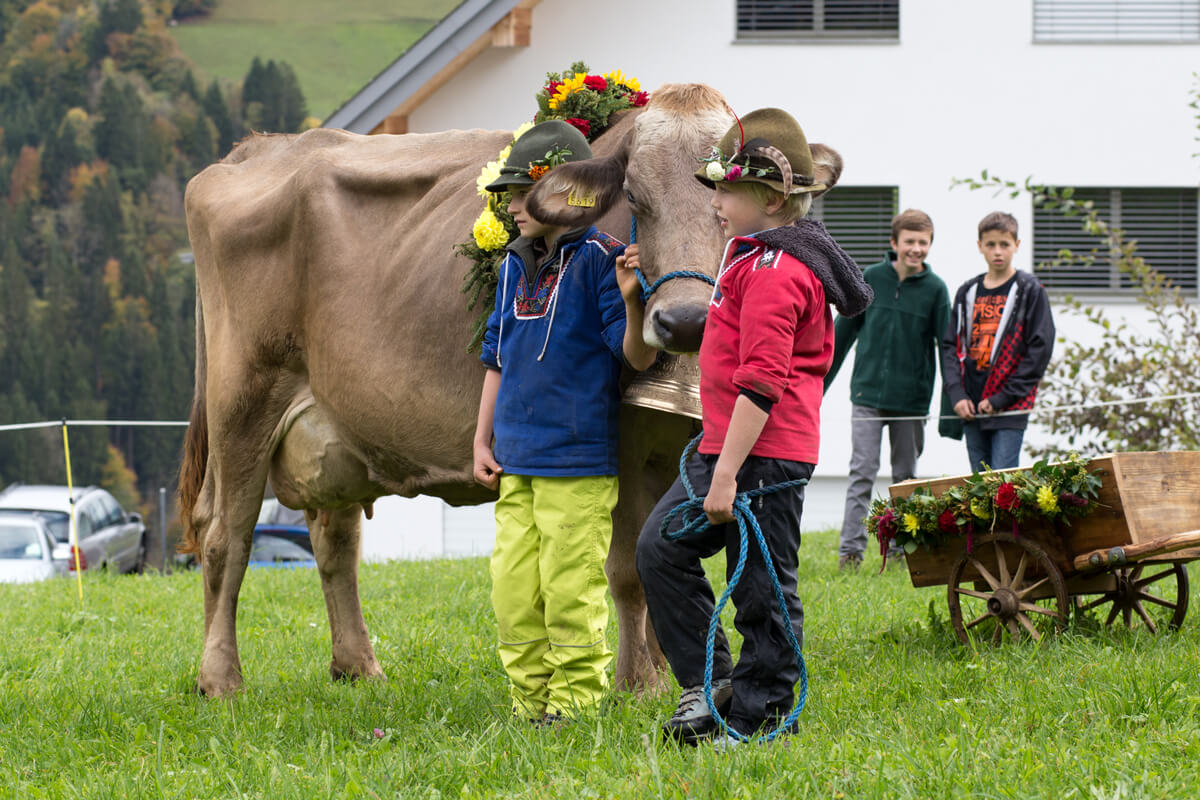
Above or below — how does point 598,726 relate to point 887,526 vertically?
below

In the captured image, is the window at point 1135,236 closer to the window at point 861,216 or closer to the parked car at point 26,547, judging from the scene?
the window at point 861,216

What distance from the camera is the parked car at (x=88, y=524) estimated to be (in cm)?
2039

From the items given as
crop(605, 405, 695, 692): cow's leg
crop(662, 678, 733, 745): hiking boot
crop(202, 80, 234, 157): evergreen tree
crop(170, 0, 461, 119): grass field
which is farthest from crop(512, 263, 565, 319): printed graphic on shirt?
crop(170, 0, 461, 119): grass field

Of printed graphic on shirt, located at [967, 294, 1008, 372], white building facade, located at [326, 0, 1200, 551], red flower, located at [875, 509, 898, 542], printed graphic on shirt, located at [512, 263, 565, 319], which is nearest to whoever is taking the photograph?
printed graphic on shirt, located at [512, 263, 565, 319]

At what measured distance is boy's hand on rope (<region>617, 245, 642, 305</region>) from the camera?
4250mm

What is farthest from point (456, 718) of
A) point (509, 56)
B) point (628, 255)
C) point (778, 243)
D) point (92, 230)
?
point (92, 230)

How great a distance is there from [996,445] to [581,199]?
4125 mm

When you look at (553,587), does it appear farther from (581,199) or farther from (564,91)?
(564,91)

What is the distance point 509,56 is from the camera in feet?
52.4

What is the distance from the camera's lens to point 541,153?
4613 mm

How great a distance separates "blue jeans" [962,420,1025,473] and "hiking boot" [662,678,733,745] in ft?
12.4

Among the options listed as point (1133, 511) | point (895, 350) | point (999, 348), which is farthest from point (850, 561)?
point (1133, 511)

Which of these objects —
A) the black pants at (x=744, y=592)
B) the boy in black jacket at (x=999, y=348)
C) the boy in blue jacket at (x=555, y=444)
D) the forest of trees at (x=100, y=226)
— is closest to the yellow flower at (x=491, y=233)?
the boy in blue jacket at (x=555, y=444)

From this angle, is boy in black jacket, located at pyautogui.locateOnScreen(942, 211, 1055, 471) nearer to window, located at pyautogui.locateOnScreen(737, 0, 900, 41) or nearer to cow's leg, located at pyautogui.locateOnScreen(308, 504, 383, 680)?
cow's leg, located at pyautogui.locateOnScreen(308, 504, 383, 680)
